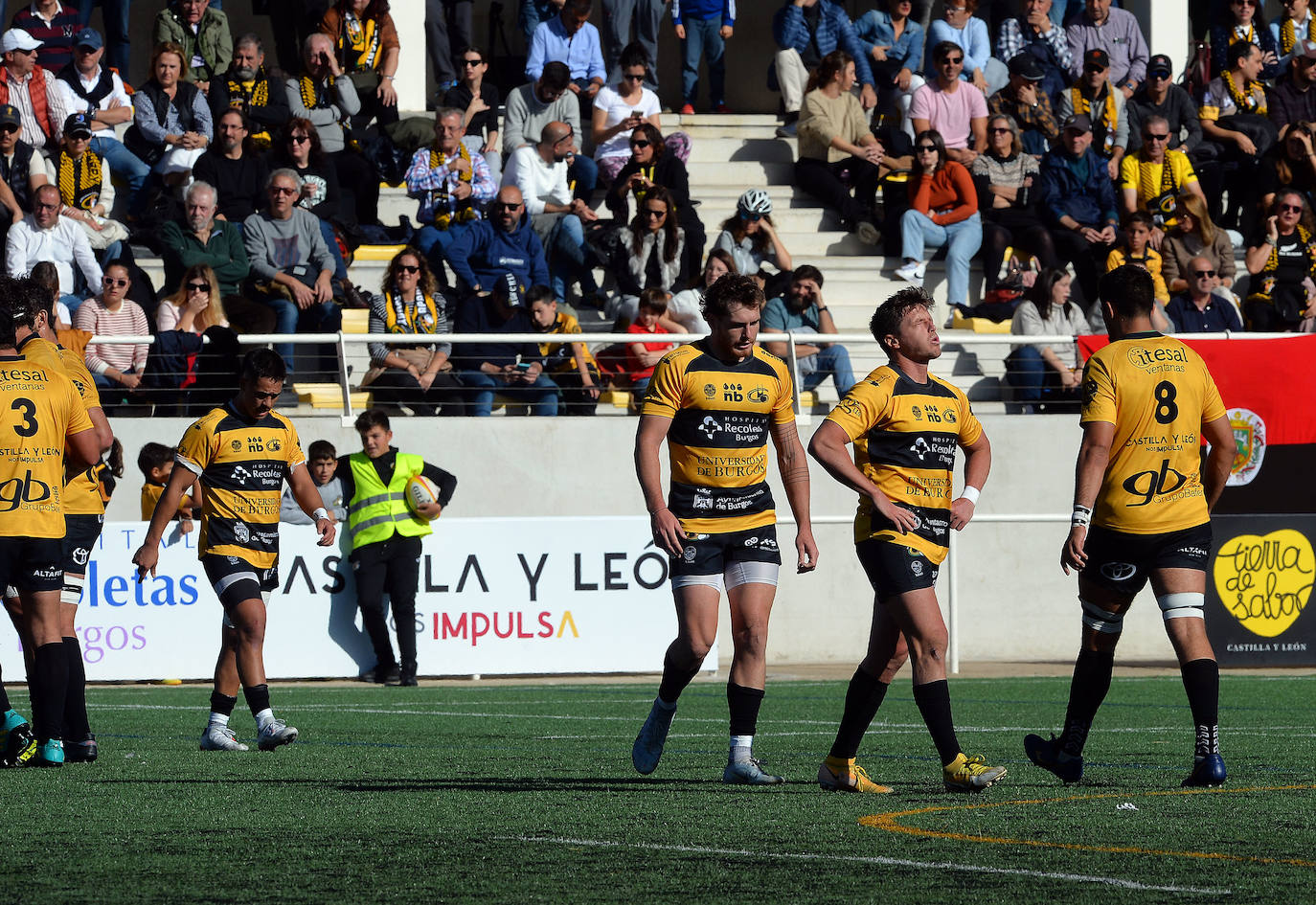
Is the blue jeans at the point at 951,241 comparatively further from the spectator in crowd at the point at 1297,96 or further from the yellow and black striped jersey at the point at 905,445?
the yellow and black striped jersey at the point at 905,445

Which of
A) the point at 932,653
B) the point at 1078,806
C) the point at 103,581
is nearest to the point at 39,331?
the point at 932,653

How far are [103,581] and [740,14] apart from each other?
14.1 m

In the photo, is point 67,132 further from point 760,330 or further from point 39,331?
point 39,331

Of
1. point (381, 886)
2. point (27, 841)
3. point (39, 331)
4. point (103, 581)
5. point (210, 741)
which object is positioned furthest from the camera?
point (103, 581)

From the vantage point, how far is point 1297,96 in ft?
70.6

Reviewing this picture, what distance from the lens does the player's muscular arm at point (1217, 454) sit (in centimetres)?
756

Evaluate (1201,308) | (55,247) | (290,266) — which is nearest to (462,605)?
(290,266)

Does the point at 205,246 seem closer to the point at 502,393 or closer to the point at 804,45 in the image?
the point at 502,393

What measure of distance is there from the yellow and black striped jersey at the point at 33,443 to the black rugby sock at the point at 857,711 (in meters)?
3.56

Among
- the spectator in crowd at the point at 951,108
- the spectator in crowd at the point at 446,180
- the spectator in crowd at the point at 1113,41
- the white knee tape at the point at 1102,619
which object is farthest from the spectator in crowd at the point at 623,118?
the white knee tape at the point at 1102,619

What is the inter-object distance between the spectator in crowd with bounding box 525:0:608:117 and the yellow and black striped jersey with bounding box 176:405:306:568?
37.8 feet

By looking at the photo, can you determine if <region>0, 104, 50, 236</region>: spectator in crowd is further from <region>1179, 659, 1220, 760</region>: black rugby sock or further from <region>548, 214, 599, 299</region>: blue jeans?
<region>1179, 659, 1220, 760</region>: black rugby sock

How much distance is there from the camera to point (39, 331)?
29.0 feet

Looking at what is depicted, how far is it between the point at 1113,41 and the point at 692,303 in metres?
7.64
